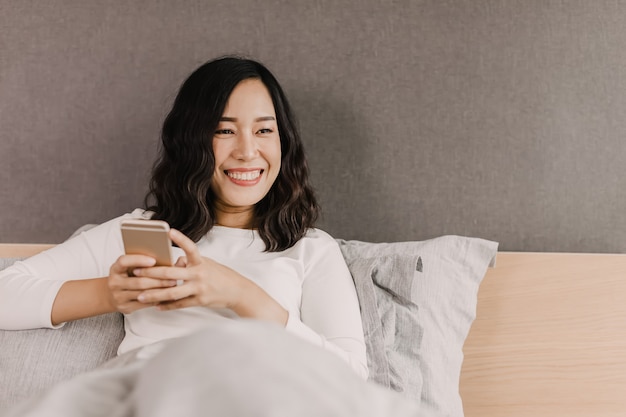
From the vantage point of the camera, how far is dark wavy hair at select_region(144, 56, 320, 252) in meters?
1.40

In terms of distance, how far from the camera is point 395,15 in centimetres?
168

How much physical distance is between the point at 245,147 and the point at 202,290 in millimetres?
373

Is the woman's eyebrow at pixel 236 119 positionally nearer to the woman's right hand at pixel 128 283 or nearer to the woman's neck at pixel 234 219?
the woman's neck at pixel 234 219

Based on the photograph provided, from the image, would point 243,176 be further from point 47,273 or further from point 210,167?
point 47,273

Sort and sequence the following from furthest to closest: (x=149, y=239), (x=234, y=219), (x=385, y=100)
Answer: (x=385, y=100) < (x=234, y=219) < (x=149, y=239)

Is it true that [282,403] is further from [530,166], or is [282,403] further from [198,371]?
[530,166]

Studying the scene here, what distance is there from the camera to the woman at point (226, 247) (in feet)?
4.01

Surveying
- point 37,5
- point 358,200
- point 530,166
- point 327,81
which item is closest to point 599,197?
point 530,166

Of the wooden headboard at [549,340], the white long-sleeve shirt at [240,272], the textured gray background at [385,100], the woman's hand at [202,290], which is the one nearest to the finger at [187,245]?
the woman's hand at [202,290]

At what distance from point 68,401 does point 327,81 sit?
116 cm

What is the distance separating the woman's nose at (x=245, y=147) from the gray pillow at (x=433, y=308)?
1.13 ft

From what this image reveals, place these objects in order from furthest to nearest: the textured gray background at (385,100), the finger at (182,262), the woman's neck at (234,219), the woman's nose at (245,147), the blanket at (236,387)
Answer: the textured gray background at (385,100) < the woman's neck at (234,219) < the woman's nose at (245,147) < the finger at (182,262) < the blanket at (236,387)

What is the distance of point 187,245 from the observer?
112cm

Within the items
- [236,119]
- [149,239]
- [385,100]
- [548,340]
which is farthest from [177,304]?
[548,340]
